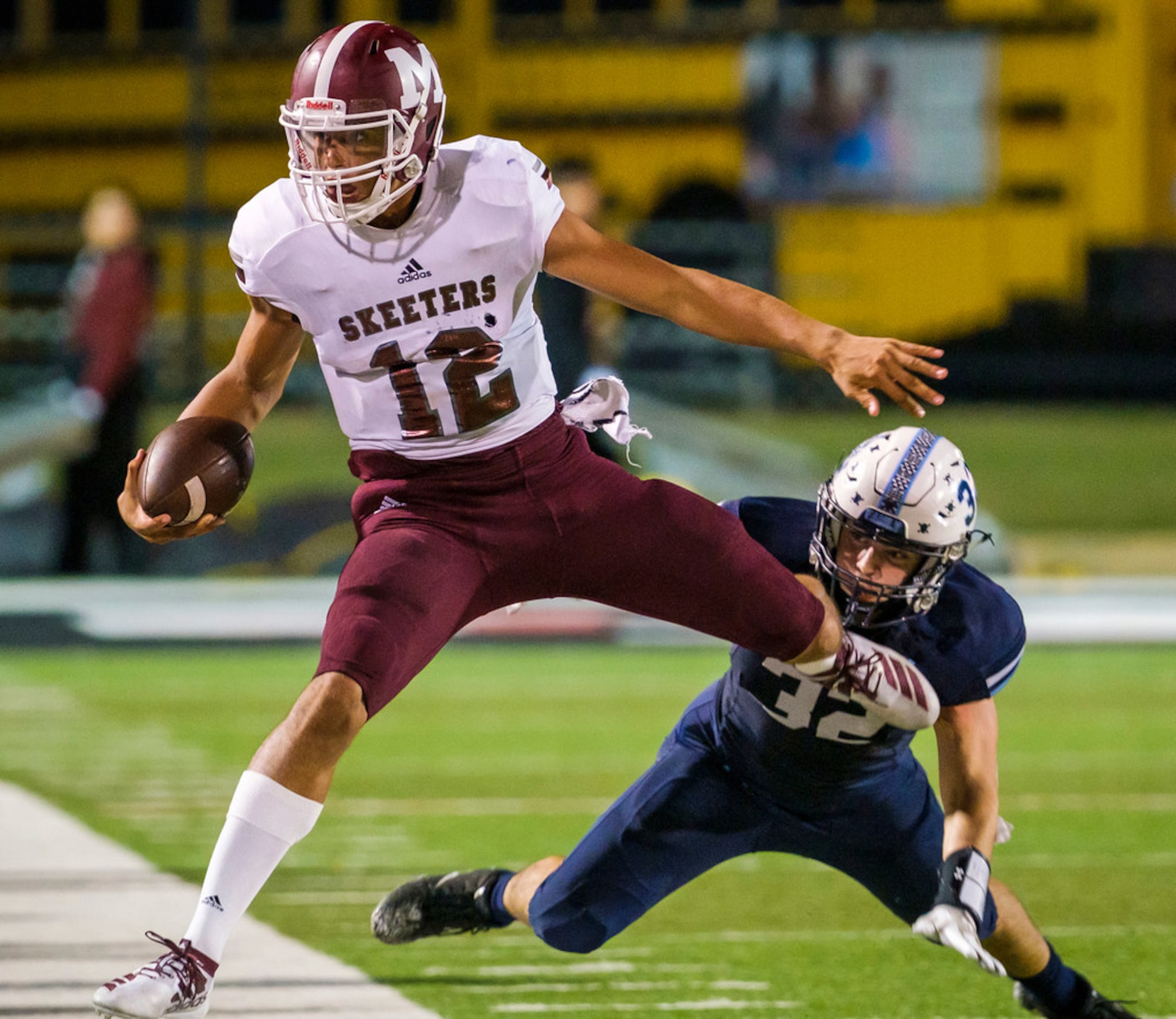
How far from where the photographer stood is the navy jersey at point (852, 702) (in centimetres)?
356

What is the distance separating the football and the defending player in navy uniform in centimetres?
92

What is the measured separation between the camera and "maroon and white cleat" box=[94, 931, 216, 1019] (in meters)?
3.05

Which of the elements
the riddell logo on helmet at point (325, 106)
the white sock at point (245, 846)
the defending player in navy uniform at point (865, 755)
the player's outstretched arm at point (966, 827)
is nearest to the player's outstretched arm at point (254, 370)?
the riddell logo on helmet at point (325, 106)

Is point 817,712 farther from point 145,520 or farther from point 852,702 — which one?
point 145,520

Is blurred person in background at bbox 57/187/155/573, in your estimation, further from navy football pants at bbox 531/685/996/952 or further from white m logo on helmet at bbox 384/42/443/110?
navy football pants at bbox 531/685/996/952

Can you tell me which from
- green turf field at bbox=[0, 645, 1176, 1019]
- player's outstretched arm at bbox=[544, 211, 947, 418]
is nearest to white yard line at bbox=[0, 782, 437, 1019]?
green turf field at bbox=[0, 645, 1176, 1019]

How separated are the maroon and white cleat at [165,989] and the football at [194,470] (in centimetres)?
75

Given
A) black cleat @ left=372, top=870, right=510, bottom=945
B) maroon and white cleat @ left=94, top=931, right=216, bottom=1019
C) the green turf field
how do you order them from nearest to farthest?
maroon and white cleat @ left=94, top=931, right=216, bottom=1019 < black cleat @ left=372, top=870, right=510, bottom=945 < the green turf field

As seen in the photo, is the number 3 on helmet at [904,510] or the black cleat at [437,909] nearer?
the number 3 on helmet at [904,510]

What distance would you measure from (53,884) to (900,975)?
2014 millimetres

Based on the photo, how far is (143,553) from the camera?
9.97 m

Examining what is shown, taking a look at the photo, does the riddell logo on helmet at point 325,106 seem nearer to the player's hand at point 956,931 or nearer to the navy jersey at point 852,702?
the navy jersey at point 852,702

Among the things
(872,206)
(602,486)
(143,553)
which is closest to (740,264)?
(872,206)

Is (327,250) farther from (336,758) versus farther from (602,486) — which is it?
(336,758)
